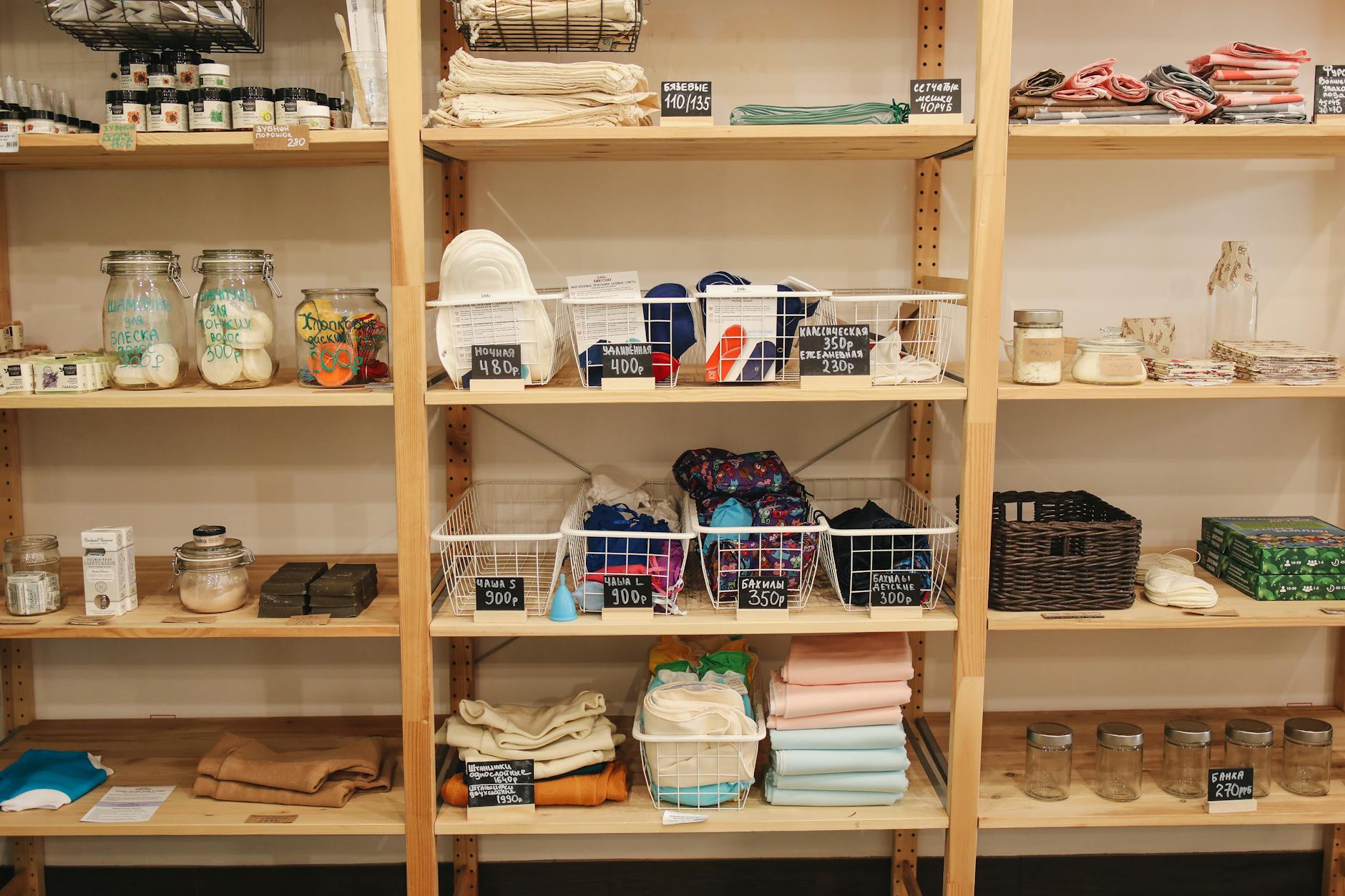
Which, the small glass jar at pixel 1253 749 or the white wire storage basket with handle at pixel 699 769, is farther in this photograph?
the small glass jar at pixel 1253 749

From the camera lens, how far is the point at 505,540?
2.30 metres

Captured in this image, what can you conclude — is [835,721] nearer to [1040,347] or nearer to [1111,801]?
[1111,801]

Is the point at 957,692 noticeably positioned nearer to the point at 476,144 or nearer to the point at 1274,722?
the point at 1274,722

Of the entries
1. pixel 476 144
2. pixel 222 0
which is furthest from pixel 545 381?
pixel 222 0

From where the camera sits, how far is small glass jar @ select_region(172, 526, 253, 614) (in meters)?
2.25

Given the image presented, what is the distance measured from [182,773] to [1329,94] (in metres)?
2.82

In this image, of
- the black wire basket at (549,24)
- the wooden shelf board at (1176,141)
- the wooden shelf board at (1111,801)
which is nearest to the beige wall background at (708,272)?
the wooden shelf board at (1111,801)

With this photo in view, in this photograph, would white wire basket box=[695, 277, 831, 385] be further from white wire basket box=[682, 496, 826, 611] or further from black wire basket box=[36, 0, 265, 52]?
black wire basket box=[36, 0, 265, 52]

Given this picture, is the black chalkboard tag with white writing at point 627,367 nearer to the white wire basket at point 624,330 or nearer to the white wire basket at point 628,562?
the white wire basket at point 624,330

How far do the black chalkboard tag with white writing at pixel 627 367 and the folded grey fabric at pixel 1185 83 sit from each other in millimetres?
1162

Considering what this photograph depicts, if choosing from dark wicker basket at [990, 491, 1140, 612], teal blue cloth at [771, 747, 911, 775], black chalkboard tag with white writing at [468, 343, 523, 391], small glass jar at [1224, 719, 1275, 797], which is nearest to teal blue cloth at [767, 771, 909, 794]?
teal blue cloth at [771, 747, 911, 775]

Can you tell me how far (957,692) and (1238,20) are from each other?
1699 mm

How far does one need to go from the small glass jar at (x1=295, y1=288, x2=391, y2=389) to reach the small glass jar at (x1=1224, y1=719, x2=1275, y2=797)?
6.57ft

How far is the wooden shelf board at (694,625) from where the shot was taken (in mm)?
2154
